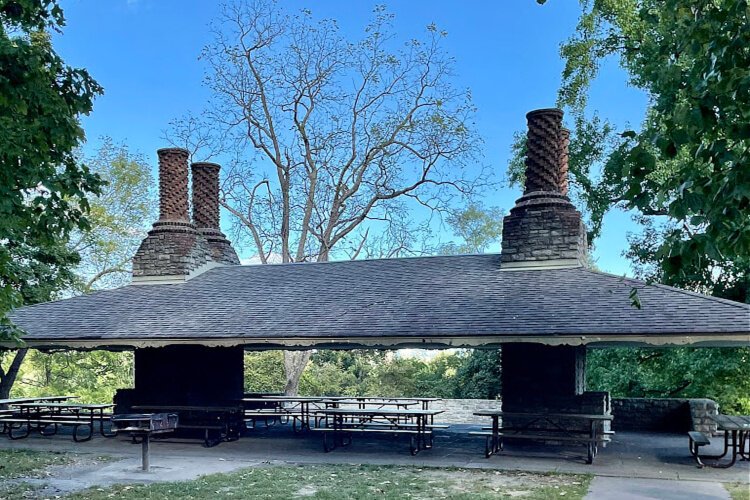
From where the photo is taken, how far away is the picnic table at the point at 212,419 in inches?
483

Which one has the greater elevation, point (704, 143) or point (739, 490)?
point (704, 143)

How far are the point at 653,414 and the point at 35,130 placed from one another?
12.4 metres

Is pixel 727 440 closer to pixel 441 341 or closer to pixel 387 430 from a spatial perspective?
pixel 441 341

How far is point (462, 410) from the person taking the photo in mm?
17844

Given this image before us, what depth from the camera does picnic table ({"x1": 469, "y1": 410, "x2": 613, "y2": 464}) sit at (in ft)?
34.0

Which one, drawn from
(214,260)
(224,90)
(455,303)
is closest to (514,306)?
(455,303)

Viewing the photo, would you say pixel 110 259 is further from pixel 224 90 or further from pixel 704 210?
pixel 704 210

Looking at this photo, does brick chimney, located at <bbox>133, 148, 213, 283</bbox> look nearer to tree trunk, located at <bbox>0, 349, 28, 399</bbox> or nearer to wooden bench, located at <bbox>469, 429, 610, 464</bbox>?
tree trunk, located at <bbox>0, 349, 28, 399</bbox>

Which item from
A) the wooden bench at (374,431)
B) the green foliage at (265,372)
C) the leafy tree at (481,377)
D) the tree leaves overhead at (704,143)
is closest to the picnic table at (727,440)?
the wooden bench at (374,431)

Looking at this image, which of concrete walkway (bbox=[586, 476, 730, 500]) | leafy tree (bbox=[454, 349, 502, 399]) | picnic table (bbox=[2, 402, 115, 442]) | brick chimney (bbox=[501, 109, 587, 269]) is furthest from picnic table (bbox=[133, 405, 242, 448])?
leafy tree (bbox=[454, 349, 502, 399])

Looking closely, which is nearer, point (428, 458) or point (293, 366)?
point (428, 458)

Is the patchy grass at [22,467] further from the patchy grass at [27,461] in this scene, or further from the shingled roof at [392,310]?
the shingled roof at [392,310]

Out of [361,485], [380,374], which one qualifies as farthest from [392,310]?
[380,374]

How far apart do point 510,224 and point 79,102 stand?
7715mm
